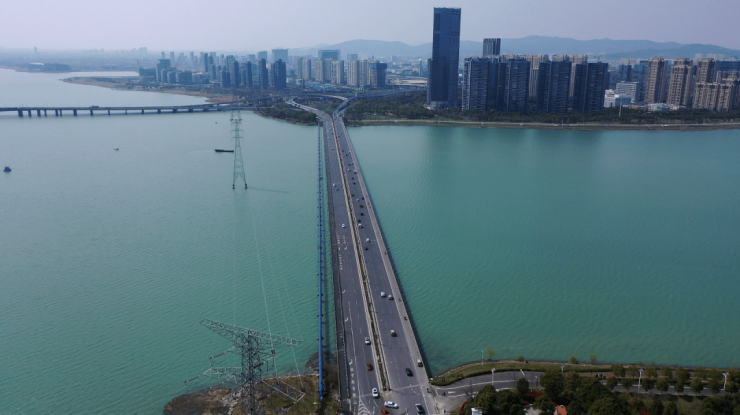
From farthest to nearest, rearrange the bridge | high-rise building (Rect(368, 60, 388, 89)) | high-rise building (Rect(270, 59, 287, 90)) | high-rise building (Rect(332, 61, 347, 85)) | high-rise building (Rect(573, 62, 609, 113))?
1. high-rise building (Rect(332, 61, 347, 85))
2. high-rise building (Rect(368, 60, 388, 89))
3. high-rise building (Rect(270, 59, 287, 90))
4. high-rise building (Rect(573, 62, 609, 113))
5. the bridge

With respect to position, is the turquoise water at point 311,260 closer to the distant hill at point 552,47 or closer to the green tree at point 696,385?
the green tree at point 696,385

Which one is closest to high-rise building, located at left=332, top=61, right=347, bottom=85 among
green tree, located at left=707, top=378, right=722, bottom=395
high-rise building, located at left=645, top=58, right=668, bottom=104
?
high-rise building, located at left=645, top=58, right=668, bottom=104

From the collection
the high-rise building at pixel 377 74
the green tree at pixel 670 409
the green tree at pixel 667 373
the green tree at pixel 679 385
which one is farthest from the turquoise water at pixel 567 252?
the high-rise building at pixel 377 74

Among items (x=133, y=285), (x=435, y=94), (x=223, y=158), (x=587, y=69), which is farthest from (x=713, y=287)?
(x=435, y=94)

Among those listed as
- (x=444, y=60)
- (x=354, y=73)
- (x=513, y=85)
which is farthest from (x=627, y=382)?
(x=354, y=73)

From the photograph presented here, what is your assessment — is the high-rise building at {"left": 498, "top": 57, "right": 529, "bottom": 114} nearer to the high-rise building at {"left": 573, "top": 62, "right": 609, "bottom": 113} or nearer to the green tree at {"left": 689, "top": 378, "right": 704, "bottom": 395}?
the high-rise building at {"left": 573, "top": 62, "right": 609, "bottom": 113}

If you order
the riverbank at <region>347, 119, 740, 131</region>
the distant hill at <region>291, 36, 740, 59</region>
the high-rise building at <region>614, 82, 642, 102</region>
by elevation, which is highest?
the distant hill at <region>291, 36, 740, 59</region>

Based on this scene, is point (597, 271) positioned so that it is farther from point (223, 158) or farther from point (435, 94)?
point (435, 94)
